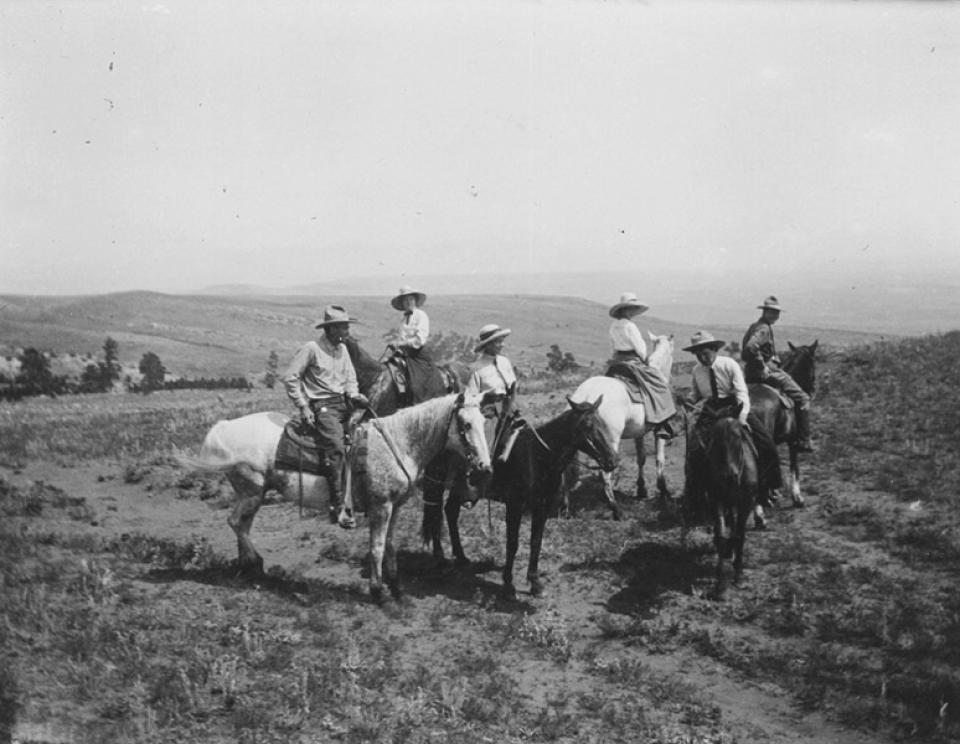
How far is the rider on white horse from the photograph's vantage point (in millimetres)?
11656

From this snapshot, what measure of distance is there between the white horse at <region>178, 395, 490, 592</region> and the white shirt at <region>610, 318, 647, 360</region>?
16.8 feet

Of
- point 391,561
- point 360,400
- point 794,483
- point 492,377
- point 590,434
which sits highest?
point 492,377

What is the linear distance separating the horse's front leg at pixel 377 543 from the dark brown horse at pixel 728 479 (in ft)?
14.3

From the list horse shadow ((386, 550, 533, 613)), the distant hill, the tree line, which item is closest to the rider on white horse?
horse shadow ((386, 550, 533, 613))

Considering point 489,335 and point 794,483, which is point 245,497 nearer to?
point 489,335

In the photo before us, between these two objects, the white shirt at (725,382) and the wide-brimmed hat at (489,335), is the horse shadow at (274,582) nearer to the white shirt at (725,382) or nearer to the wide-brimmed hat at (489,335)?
the wide-brimmed hat at (489,335)

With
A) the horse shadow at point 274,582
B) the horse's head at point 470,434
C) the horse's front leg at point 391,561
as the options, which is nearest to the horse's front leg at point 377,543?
the horse's front leg at point 391,561

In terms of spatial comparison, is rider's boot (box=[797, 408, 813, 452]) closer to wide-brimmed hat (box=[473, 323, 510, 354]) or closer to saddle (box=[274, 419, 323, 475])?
wide-brimmed hat (box=[473, 323, 510, 354])

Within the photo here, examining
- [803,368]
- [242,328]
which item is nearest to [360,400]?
[803,368]

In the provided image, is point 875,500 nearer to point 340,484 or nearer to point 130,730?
point 340,484

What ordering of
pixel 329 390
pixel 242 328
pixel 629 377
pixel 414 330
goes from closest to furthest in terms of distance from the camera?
pixel 329 390 → pixel 414 330 → pixel 629 377 → pixel 242 328

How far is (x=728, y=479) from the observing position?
8344mm

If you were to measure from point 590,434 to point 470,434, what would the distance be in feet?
5.61

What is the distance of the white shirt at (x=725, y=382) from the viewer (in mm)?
8930
